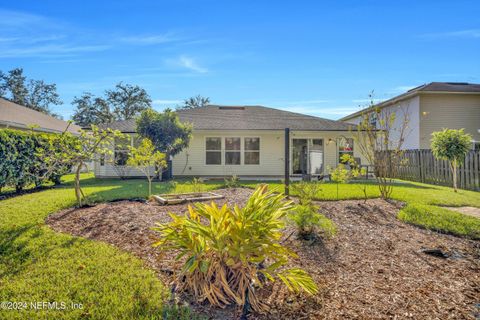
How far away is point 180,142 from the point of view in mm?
12367

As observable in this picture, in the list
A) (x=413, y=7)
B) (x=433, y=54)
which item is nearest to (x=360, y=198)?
(x=413, y=7)

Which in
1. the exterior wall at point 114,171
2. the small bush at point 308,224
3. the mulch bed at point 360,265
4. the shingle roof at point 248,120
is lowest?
the mulch bed at point 360,265

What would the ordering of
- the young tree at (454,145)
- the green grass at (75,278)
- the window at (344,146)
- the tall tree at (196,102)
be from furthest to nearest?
the tall tree at (196,102), the window at (344,146), the young tree at (454,145), the green grass at (75,278)

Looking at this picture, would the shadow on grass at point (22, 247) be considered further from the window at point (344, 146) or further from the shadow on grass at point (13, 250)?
the window at point (344, 146)

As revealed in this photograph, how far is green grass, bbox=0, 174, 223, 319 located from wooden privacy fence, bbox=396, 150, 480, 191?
27.4 feet

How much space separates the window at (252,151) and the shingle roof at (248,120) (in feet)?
3.26

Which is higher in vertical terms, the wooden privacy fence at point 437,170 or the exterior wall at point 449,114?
the exterior wall at point 449,114

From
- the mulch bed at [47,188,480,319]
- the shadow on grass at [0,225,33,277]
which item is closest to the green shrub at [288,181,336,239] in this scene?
the mulch bed at [47,188,480,319]

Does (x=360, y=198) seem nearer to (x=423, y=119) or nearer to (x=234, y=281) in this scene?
(x=234, y=281)

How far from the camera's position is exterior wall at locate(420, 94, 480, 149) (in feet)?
50.9

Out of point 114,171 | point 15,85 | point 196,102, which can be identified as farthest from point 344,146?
point 15,85

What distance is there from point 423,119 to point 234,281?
1731 centimetres

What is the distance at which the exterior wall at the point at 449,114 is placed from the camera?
1551 centimetres

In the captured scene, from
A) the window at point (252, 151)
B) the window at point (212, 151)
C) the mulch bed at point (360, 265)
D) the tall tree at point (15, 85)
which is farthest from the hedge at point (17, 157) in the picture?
the tall tree at point (15, 85)
